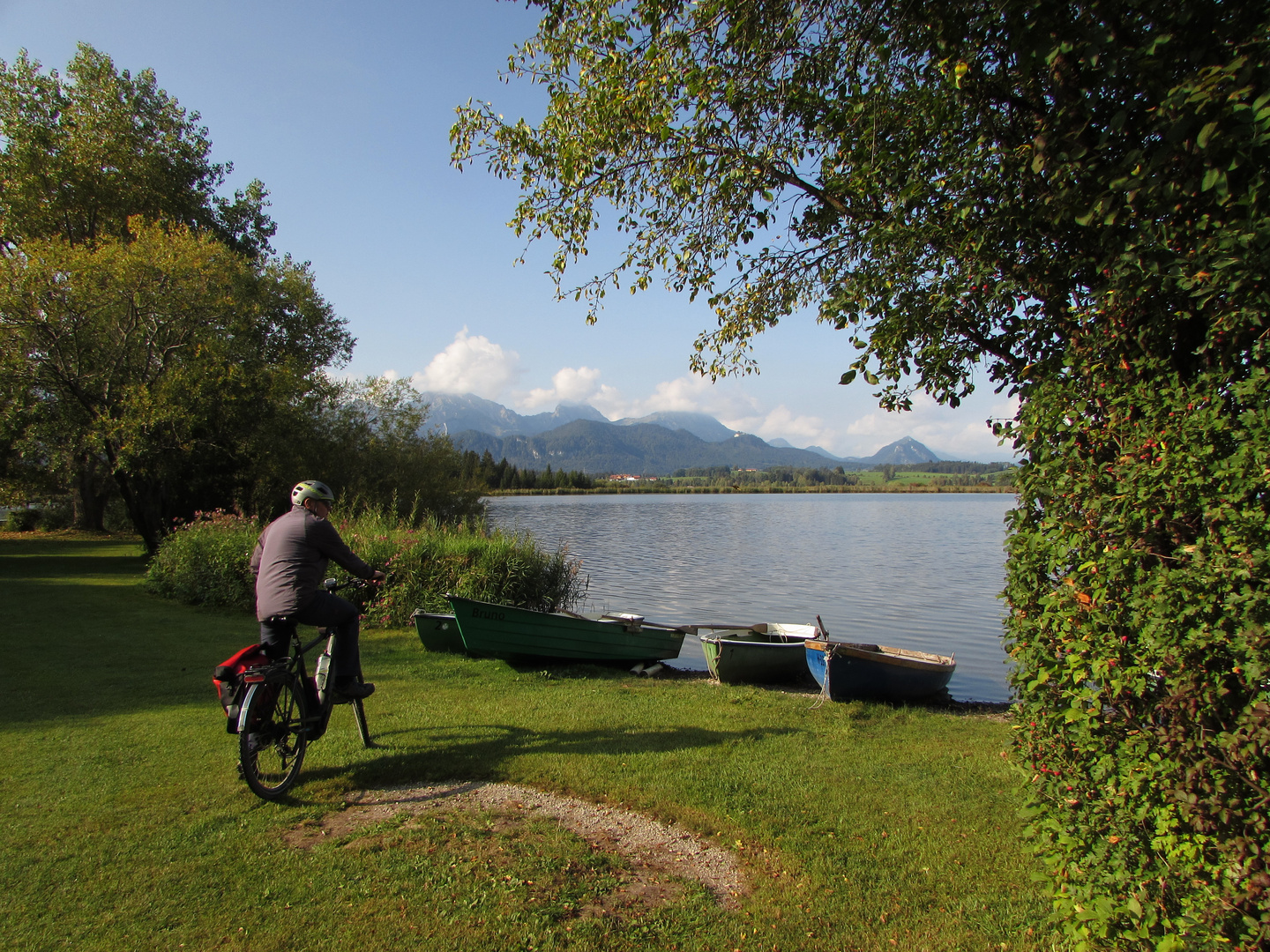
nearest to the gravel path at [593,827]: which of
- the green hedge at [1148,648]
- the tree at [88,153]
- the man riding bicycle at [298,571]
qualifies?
the man riding bicycle at [298,571]

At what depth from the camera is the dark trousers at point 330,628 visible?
584 centimetres

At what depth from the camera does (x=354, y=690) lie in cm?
636

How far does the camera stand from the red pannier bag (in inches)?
212

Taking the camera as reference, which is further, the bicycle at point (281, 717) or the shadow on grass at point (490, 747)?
the shadow on grass at point (490, 747)

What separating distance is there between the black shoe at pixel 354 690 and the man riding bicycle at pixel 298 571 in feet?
1.92

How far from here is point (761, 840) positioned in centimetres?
508

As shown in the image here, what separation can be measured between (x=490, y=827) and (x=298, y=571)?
8.21 ft

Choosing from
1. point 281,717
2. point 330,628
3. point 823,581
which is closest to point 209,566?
point 330,628

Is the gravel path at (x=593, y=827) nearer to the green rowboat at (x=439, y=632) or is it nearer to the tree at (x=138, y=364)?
the green rowboat at (x=439, y=632)

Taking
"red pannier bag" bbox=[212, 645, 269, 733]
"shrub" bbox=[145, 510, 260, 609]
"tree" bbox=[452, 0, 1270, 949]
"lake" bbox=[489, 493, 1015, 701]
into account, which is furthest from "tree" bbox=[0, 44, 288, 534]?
"tree" bbox=[452, 0, 1270, 949]

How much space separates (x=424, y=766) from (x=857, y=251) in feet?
20.4

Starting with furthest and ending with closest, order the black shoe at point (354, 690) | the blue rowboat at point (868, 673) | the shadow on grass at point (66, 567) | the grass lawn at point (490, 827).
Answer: the shadow on grass at point (66, 567) < the blue rowboat at point (868, 673) < the black shoe at point (354, 690) < the grass lawn at point (490, 827)

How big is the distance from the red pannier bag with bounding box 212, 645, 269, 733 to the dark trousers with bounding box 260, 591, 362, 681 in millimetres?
88

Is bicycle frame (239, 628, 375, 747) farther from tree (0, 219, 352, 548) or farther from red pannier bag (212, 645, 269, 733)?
tree (0, 219, 352, 548)
